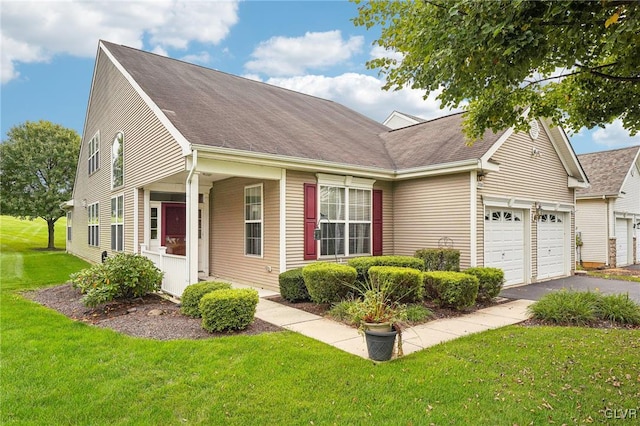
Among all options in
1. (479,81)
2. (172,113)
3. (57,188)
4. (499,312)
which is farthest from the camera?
(57,188)

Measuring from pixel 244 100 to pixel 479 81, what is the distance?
29.5ft

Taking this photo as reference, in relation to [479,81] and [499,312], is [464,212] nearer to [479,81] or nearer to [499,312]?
[499,312]

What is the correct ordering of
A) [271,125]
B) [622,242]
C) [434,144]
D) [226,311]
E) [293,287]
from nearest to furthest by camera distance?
[226,311]
[293,287]
[271,125]
[434,144]
[622,242]

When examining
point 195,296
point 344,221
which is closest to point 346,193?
point 344,221

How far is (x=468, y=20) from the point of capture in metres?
3.47

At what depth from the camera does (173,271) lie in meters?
8.42

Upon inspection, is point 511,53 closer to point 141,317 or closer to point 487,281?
point 487,281

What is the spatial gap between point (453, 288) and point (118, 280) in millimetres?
6463

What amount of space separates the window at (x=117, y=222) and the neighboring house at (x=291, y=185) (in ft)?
0.33

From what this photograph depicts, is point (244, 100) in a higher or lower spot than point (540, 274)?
higher

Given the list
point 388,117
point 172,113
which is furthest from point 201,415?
point 388,117

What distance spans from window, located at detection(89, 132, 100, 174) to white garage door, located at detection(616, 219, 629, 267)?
2306cm

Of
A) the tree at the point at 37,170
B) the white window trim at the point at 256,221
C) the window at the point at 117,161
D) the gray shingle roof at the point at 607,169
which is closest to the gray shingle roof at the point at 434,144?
the white window trim at the point at 256,221

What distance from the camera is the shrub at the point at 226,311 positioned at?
18.2 feet
